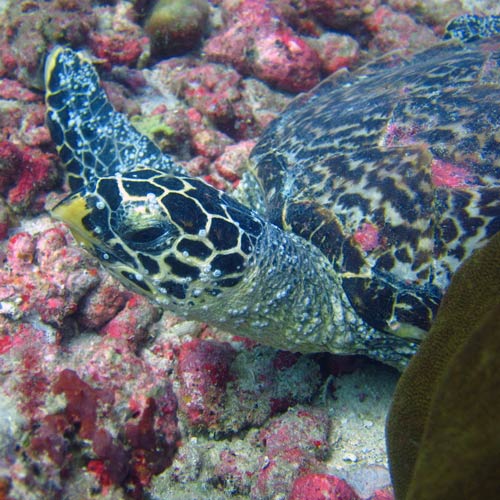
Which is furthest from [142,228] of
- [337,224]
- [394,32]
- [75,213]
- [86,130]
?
[394,32]

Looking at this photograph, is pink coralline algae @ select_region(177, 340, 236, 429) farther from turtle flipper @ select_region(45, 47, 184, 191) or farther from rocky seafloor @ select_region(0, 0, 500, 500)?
turtle flipper @ select_region(45, 47, 184, 191)

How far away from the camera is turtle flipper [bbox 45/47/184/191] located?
10.9 feet

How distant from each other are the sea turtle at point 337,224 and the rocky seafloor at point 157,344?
443 millimetres

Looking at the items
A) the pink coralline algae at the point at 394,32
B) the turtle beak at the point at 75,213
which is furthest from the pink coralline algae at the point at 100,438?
the pink coralline algae at the point at 394,32

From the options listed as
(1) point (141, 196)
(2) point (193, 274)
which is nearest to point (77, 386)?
(2) point (193, 274)

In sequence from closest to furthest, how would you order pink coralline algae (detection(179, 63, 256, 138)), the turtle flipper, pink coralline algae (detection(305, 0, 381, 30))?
the turtle flipper
pink coralline algae (detection(179, 63, 256, 138))
pink coralline algae (detection(305, 0, 381, 30))

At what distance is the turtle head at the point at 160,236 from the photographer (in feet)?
6.37

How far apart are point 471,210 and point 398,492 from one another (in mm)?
1476

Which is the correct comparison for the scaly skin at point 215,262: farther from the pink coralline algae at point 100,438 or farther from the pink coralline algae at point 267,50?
the pink coralline algae at point 267,50

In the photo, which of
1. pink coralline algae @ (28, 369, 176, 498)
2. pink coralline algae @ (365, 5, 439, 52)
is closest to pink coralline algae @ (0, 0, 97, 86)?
pink coralline algae @ (28, 369, 176, 498)

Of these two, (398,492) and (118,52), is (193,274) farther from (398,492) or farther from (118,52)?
(118,52)

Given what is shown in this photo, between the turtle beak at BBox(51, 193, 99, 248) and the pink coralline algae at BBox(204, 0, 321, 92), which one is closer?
the turtle beak at BBox(51, 193, 99, 248)

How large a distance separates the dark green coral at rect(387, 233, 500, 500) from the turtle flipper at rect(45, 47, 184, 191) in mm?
2372

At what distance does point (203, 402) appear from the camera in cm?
243
